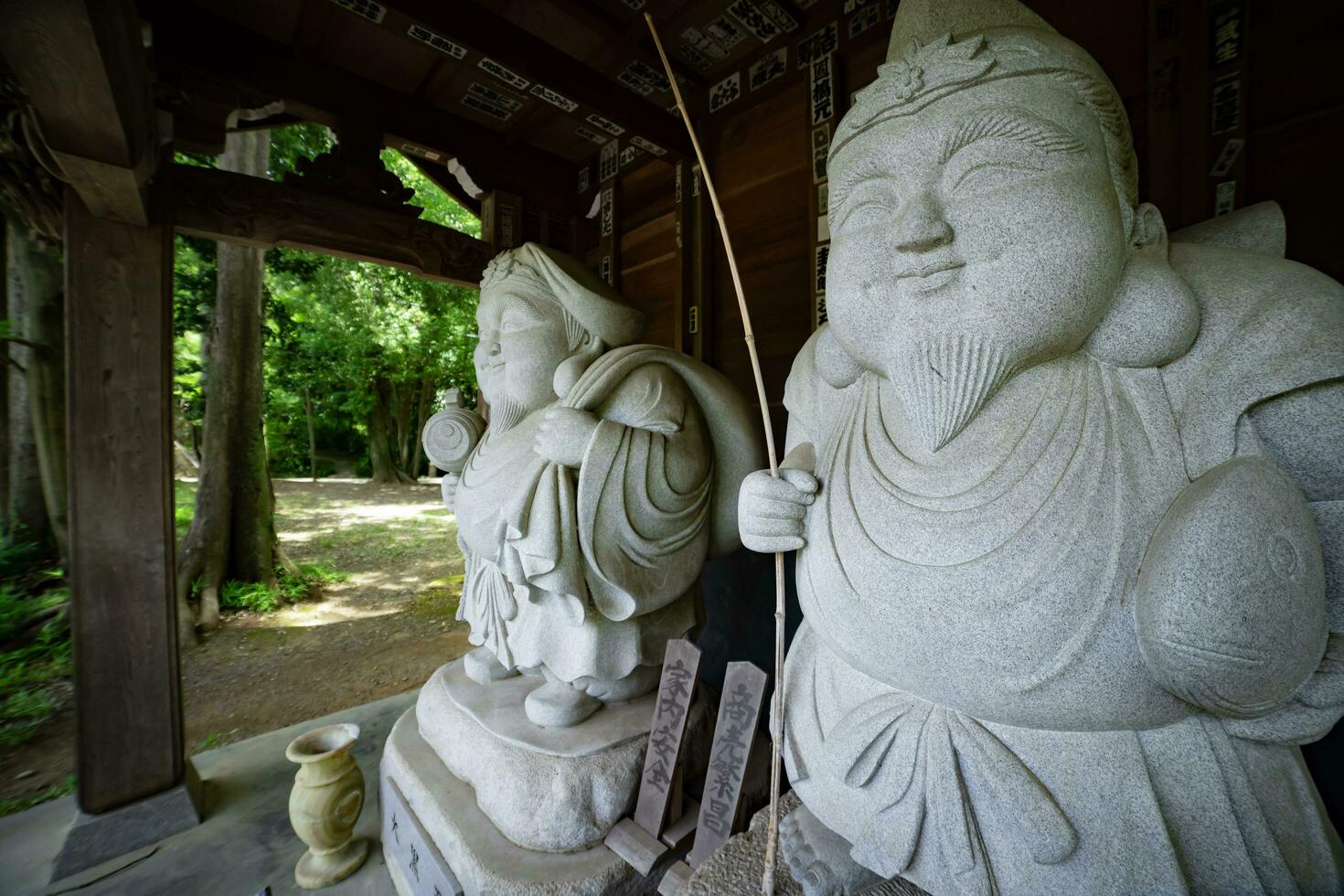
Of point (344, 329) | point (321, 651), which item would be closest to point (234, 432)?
point (321, 651)

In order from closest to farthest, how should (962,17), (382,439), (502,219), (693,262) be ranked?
(962,17) → (693,262) → (502,219) → (382,439)

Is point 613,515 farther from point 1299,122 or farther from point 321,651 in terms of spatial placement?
point 321,651

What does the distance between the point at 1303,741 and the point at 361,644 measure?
227 inches

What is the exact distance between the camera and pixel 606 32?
2520 mm

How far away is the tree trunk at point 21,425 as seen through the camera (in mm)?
4207

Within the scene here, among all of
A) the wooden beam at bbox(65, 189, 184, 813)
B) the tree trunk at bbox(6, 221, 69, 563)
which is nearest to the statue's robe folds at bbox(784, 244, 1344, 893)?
the wooden beam at bbox(65, 189, 184, 813)

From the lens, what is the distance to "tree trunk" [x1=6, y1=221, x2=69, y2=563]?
163 inches

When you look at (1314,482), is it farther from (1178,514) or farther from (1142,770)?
(1142,770)

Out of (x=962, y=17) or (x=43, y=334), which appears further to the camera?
(x=43, y=334)

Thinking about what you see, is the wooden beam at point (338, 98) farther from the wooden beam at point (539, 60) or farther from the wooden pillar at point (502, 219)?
the wooden beam at point (539, 60)

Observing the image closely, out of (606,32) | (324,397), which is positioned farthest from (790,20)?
(324,397)

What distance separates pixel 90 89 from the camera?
1.49m

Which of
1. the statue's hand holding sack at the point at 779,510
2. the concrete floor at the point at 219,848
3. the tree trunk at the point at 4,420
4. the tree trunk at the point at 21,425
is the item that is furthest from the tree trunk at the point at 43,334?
the statue's hand holding sack at the point at 779,510

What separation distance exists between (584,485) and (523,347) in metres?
0.69
